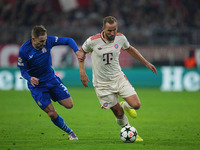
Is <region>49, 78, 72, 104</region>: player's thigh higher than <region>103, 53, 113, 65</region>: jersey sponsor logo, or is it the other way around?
<region>103, 53, 113, 65</region>: jersey sponsor logo

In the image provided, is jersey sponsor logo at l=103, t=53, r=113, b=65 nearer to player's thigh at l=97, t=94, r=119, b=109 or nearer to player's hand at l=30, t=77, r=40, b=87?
player's thigh at l=97, t=94, r=119, b=109

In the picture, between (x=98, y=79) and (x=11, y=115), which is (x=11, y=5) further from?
(x=98, y=79)

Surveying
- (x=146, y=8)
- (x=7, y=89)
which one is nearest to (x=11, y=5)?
(x=7, y=89)

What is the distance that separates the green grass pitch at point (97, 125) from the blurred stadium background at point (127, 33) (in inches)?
108

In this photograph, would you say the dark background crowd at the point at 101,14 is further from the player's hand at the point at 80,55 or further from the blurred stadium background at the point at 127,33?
the player's hand at the point at 80,55

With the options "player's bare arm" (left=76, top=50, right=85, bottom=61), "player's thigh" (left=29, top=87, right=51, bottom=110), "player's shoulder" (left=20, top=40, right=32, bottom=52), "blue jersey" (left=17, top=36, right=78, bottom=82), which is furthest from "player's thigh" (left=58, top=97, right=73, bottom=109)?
"player's shoulder" (left=20, top=40, right=32, bottom=52)

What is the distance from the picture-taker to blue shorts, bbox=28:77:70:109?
8.41 metres

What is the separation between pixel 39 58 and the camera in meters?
8.48

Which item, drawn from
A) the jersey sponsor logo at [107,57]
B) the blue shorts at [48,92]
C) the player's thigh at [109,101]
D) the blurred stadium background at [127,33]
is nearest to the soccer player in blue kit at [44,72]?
the blue shorts at [48,92]

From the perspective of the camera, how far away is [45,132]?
31.5ft

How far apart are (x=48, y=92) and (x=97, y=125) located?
2.62m

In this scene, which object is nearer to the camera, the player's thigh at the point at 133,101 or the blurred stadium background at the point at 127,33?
the player's thigh at the point at 133,101

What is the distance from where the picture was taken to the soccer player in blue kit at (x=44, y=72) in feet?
27.3

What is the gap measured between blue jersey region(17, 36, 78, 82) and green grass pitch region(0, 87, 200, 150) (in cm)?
131
